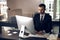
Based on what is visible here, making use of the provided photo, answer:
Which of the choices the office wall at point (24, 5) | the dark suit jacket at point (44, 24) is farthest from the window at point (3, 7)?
the dark suit jacket at point (44, 24)

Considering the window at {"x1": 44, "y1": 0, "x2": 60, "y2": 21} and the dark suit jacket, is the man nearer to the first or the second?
the dark suit jacket

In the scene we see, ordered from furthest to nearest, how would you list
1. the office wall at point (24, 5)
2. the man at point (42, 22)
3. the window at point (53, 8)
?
the office wall at point (24, 5) → the window at point (53, 8) → the man at point (42, 22)

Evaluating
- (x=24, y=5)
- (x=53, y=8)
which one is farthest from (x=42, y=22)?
(x=24, y=5)

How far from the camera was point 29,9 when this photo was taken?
2.79 m

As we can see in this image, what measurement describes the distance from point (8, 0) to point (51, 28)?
43.0 inches

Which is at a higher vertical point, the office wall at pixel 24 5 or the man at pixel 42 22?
the office wall at pixel 24 5

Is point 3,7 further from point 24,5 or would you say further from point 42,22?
point 42,22

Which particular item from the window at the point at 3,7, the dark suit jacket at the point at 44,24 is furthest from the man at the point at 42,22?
the window at the point at 3,7

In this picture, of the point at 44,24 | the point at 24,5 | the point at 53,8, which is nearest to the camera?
the point at 44,24

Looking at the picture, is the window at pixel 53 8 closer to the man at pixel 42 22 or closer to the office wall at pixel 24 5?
the man at pixel 42 22

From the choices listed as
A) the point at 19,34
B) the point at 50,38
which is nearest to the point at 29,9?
the point at 19,34

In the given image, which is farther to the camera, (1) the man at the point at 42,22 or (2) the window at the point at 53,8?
(2) the window at the point at 53,8

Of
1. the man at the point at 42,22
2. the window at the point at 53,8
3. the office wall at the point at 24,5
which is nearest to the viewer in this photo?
the man at the point at 42,22

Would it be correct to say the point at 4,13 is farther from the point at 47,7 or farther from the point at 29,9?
the point at 47,7
